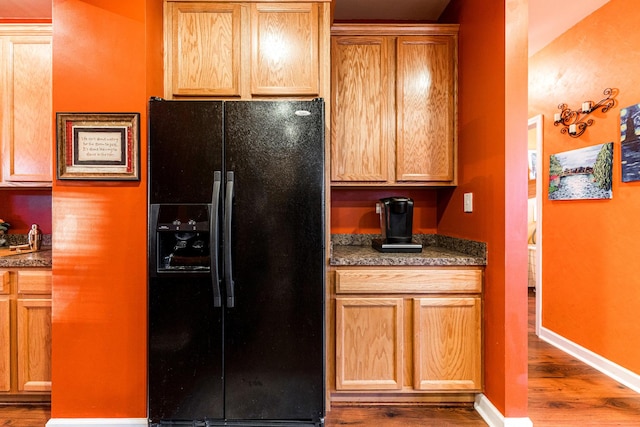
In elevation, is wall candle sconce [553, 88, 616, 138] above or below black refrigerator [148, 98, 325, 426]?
above

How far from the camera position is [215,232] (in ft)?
5.51

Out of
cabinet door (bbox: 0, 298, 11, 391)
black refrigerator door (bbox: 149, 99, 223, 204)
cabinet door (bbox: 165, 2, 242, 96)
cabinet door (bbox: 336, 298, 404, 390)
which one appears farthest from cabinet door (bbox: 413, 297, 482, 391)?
cabinet door (bbox: 0, 298, 11, 391)

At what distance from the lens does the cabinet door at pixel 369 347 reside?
2.03 meters

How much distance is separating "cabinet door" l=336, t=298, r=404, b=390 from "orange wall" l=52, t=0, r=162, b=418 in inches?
44.2

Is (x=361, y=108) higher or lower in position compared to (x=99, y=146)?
higher

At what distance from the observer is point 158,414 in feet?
5.79

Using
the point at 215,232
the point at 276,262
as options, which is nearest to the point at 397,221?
the point at 276,262

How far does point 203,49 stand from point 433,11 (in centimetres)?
183

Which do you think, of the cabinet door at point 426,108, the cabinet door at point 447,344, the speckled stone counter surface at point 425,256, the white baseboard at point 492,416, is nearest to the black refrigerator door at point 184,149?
the speckled stone counter surface at point 425,256

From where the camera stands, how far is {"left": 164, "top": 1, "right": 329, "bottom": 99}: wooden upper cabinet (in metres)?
2.02

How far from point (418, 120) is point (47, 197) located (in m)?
2.87

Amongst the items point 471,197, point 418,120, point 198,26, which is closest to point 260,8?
point 198,26

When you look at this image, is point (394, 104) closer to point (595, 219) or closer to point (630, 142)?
point (630, 142)

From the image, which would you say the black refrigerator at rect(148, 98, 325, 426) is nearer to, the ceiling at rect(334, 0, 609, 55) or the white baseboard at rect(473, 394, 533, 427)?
the white baseboard at rect(473, 394, 533, 427)
